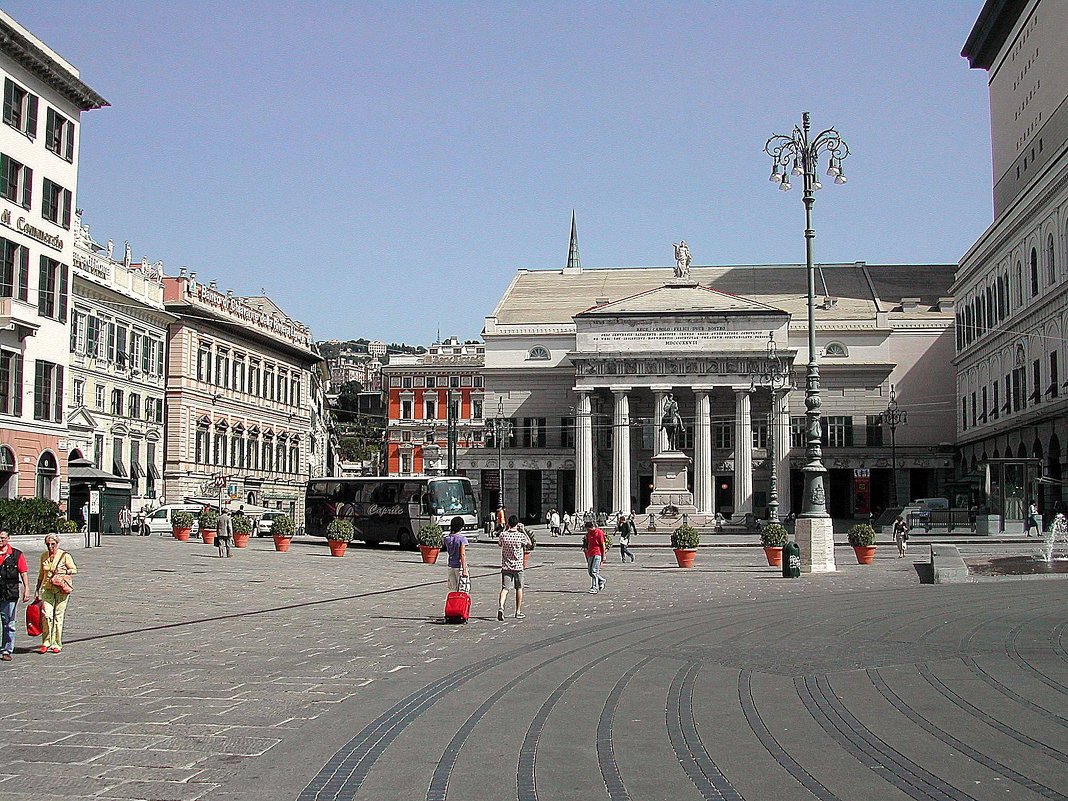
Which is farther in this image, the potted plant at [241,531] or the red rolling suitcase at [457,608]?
the potted plant at [241,531]

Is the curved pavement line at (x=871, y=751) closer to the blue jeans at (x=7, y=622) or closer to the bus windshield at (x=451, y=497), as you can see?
the blue jeans at (x=7, y=622)

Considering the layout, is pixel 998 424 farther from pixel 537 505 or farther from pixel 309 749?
pixel 309 749

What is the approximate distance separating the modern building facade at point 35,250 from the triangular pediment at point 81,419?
906 cm

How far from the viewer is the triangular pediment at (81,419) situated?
5484cm

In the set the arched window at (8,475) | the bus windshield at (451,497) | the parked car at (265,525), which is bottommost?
the parked car at (265,525)

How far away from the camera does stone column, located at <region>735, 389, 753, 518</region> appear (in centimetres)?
8562

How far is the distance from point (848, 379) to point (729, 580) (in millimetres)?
65816

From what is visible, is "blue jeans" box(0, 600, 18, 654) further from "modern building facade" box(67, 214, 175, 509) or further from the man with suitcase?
"modern building facade" box(67, 214, 175, 509)

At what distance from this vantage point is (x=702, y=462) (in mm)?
85750

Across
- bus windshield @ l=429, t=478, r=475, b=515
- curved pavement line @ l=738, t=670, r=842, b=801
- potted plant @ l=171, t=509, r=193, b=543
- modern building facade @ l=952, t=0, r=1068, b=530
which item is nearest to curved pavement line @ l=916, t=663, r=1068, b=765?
curved pavement line @ l=738, t=670, r=842, b=801

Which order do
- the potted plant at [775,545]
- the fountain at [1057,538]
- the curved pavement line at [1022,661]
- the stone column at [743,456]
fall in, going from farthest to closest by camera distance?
1. the stone column at [743,456]
2. the fountain at [1057,538]
3. the potted plant at [775,545]
4. the curved pavement line at [1022,661]

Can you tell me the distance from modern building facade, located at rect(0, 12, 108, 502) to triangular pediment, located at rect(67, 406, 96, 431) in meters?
9.06

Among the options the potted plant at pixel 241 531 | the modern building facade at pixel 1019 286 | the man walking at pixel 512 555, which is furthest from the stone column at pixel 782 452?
the man walking at pixel 512 555

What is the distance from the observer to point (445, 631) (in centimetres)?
1800
